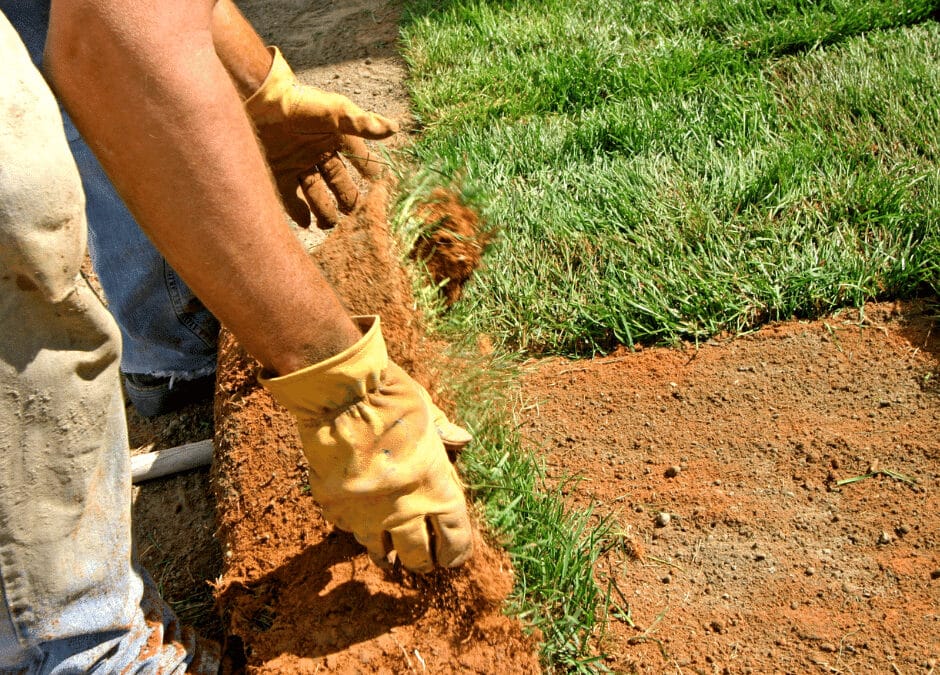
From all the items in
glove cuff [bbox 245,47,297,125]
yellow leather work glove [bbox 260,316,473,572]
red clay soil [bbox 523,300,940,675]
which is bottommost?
red clay soil [bbox 523,300,940,675]

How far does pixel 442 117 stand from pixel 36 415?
2707 millimetres

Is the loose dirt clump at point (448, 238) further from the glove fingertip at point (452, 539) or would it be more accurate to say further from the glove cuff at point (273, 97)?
the glove fingertip at point (452, 539)

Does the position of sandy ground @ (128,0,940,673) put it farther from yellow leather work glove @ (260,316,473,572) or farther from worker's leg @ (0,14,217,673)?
worker's leg @ (0,14,217,673)

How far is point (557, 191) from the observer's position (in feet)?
10.4

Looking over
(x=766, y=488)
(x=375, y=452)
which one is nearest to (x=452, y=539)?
(x=375, y=452)

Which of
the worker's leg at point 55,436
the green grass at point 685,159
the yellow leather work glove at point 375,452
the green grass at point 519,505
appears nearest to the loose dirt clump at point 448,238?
the green grass at point 519,505

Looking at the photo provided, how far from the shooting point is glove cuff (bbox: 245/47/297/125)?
7.51 feet

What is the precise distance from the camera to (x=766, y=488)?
7.10ft

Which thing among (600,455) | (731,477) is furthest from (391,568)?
(731,477)

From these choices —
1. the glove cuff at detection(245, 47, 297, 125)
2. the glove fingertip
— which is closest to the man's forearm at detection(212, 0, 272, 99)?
the glove cuff at detection(245, 47, 297, 125)

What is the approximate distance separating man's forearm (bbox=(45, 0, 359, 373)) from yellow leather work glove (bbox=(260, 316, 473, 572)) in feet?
0.32

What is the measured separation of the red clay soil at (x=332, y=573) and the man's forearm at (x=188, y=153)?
2.13 feet

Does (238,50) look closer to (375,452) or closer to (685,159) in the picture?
(375,452)

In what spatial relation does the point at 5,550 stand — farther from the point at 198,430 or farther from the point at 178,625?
the point at 198,430
